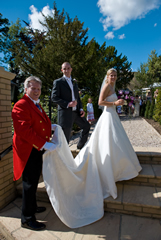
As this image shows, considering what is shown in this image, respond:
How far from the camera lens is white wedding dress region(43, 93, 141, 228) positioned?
1979mm

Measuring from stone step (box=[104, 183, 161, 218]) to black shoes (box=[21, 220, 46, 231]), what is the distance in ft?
3.03

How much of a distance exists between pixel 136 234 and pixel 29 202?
1.35 m

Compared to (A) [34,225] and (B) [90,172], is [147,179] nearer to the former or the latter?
(B) [90,172]

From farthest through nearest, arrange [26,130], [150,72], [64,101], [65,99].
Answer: [150,72] < [65,99] < [64,101] < [26,130]

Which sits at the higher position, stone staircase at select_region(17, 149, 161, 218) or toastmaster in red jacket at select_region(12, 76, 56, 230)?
toastmaster in red jacket at select_region(12, 76, 56, 230)

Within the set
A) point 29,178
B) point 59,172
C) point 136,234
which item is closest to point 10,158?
point 29,178

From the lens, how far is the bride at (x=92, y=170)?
1.98 metres

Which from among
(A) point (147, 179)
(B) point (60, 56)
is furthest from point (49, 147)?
(B) point (60, 56)

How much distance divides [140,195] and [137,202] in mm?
194

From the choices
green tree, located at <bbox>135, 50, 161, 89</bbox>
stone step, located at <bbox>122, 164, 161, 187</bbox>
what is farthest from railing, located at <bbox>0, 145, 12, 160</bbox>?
green tree, located at <bbox>135, 50, 161, 89</bbox>

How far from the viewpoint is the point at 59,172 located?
2.03 meters

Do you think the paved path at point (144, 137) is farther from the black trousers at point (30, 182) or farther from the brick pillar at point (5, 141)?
the brick pillar at point (5, 141)

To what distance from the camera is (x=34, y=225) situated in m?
1.99

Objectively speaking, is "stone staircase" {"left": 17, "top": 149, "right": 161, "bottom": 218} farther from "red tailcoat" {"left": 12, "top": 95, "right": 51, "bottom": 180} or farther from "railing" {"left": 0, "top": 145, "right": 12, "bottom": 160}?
"red tailcoat" {"left": 12, "top": 95, "right": 51, "bottom": 180}
